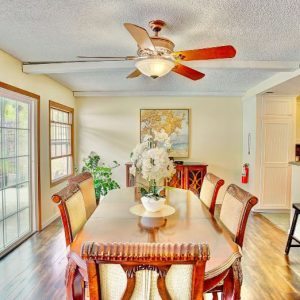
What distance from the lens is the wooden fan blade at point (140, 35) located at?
1.56 m

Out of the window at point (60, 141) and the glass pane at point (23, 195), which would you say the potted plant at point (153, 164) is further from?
the window at point (60, 141)

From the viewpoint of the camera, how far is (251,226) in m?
3.99

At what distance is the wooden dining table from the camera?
129cm

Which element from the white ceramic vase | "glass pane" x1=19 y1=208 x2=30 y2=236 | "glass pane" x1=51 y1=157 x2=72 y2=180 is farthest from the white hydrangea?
"glass pane" x1=51 y1=157 x2=72 y2=180

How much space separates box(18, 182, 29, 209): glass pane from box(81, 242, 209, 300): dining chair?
2967mm

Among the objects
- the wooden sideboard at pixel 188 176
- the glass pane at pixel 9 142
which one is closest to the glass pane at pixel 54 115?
the glass pane at pixel 9 142

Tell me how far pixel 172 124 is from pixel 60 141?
7.67ft

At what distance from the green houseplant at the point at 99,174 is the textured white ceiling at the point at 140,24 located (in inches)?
83.7

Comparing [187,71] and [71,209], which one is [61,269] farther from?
[187,71]

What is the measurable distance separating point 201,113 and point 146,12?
3.65 metres

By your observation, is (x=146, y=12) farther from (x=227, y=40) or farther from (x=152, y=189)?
(x=152, y=189)

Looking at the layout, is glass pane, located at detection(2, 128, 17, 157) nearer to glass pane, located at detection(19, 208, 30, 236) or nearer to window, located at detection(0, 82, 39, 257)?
window, located at detection(0, 82, 39, 257)

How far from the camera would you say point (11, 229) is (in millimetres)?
3178

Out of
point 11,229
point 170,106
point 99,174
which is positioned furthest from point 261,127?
point 11,229
